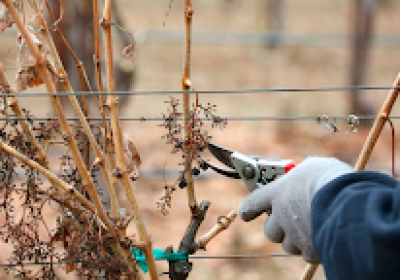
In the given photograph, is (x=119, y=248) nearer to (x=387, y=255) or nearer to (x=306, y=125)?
(x=387, y=255)

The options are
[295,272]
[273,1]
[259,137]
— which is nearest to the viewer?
[295,272]

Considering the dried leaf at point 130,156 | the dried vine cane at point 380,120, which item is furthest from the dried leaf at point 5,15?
the dried vine cane at point 380,120

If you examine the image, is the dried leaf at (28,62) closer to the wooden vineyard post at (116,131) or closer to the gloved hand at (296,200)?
the wooden vineyard post at (116,131)

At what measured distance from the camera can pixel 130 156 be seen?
2.78 feet

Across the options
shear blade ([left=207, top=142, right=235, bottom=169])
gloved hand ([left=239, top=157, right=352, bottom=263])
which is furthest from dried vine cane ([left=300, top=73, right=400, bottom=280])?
shear blade ([left=207, top=142, right=235, bottom=169])

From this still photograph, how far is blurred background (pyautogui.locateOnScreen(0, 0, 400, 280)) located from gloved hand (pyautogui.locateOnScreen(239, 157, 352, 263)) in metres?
0.21

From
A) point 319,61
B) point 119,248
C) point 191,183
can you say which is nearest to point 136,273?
point 119,248

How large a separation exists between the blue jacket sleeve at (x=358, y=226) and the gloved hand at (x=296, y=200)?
0.16 ft

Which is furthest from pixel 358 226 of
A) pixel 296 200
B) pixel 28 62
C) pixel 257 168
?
pixel 28 62

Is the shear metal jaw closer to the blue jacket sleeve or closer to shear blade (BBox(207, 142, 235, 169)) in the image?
shear blade (BBox(207, 142, 235, 169))

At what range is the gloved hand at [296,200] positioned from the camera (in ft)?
2.10

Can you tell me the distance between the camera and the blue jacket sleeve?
1.60 ft

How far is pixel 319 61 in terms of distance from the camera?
19.3ft

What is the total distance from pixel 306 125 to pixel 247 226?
88.9 inches
